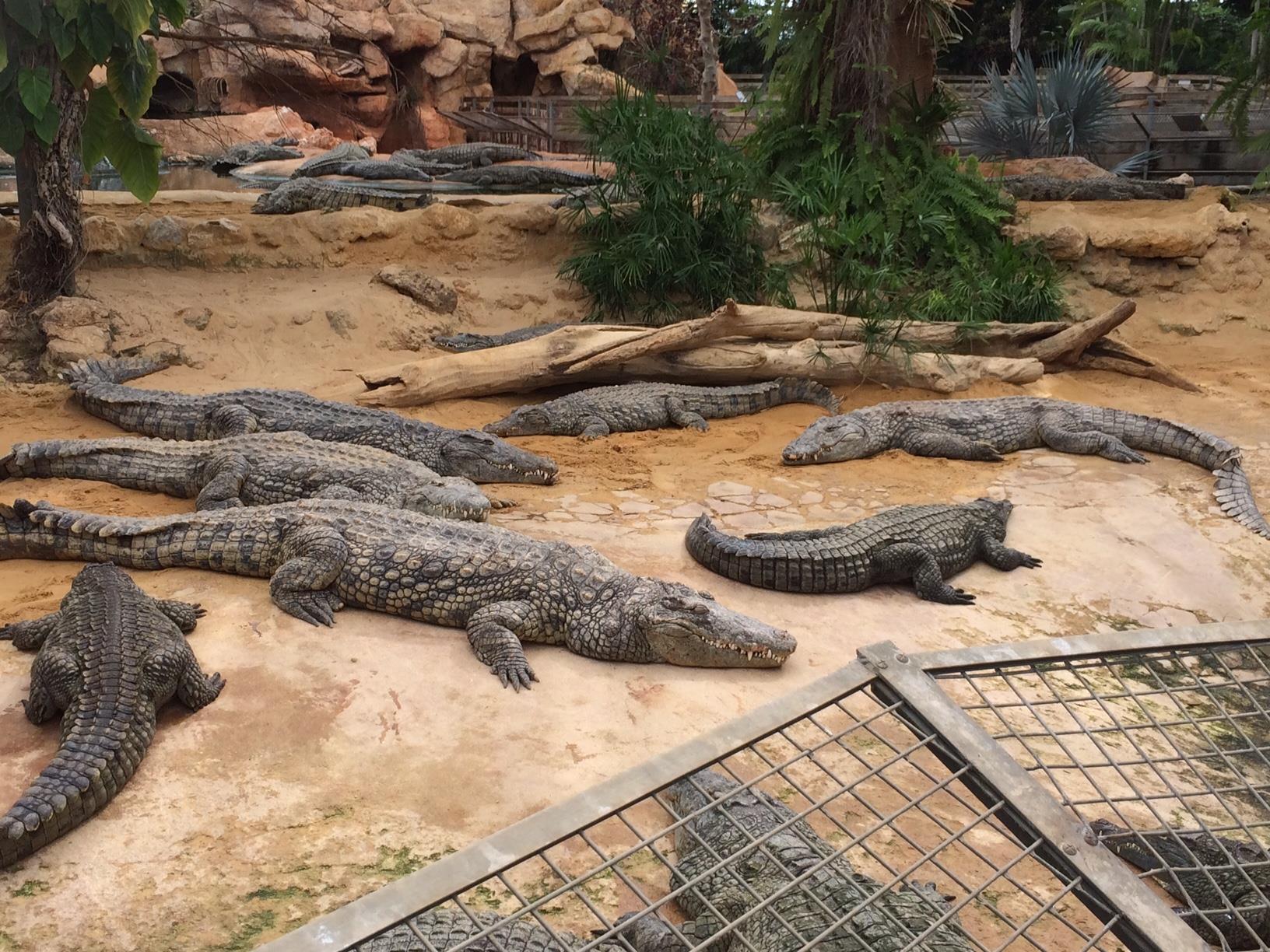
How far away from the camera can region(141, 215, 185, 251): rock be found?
28.2ft

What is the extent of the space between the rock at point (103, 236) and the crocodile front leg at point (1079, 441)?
7295 millimetres

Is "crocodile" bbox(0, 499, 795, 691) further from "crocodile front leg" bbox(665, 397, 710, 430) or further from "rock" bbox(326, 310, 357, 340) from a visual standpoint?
"rock" bbox(326, 310, 357, 340)

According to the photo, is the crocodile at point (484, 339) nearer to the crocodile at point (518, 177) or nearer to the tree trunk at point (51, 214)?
the tree trunk at point (51, 214)

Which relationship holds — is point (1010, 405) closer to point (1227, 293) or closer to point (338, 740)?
point (1227, 293)

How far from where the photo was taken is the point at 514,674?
3.93 m

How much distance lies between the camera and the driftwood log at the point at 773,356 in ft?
24.8

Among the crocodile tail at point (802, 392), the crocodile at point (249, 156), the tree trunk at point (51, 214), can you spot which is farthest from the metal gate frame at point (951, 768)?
the crocodile at point (249, 156)

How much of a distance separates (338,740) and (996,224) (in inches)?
327

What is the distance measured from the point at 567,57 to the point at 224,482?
20.9 m

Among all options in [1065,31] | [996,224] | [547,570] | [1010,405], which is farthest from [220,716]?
[1065,31]

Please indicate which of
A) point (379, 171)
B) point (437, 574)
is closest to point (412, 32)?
point (379, 171)

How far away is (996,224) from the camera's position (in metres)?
9.77

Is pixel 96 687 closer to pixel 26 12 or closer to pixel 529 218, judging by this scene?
pixel 26 12

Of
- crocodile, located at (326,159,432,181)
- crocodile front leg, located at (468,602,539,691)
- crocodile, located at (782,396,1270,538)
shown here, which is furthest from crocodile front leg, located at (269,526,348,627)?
crocodile, located at (326,159,432,181)
